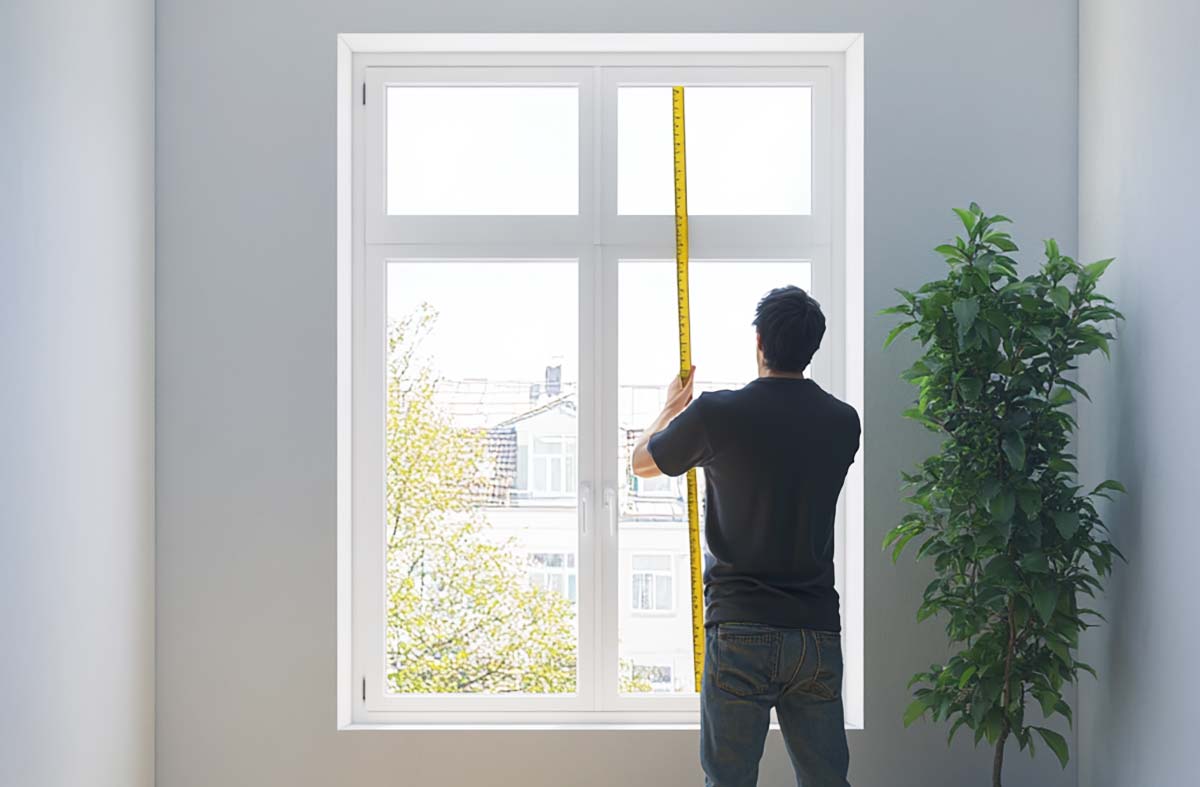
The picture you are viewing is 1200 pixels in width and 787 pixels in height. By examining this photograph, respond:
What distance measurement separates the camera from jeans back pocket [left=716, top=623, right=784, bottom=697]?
6.28 feet

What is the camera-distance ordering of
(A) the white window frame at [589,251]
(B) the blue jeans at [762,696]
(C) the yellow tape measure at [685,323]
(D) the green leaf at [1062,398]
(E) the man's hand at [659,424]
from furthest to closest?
(A) the white window frame at [589,251]
(C) the yellow tape measure at [685,323]
(D) the green leaf at [1062,398]
(E) the man's hand at [659,424]
(B) the blue jeans at [762,696]

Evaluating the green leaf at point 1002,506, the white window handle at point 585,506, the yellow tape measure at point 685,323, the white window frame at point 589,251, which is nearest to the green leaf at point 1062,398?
the green leaf at point 1002,506

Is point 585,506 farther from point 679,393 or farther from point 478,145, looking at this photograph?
point 478,145

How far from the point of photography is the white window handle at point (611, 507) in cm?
275

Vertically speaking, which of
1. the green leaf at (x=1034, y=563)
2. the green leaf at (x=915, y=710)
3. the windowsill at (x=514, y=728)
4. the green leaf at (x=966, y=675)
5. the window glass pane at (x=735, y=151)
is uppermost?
the window glass pane at (x=735, y=151)

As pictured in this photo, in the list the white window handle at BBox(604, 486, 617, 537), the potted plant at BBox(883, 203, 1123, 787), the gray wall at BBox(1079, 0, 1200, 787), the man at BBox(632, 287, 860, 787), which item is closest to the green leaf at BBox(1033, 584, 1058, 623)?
the potted plant at BBox(883, 203, 1123, 787)

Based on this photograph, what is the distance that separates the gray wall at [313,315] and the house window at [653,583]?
14.3 inches

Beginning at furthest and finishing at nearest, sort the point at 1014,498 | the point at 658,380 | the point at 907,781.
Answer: the point at 658,380, the point at 907,781, the point at 1014,498

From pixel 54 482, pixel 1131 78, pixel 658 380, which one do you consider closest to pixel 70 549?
pixel 54 482

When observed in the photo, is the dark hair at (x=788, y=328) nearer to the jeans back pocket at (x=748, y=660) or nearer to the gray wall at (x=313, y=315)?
the jeans back pocket at (x=748, y=660)

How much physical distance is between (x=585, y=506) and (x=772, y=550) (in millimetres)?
911

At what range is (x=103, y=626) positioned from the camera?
2.31 meters

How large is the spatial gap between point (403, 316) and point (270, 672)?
1040 millimetres

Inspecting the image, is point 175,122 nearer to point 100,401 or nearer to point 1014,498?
point 100,401
